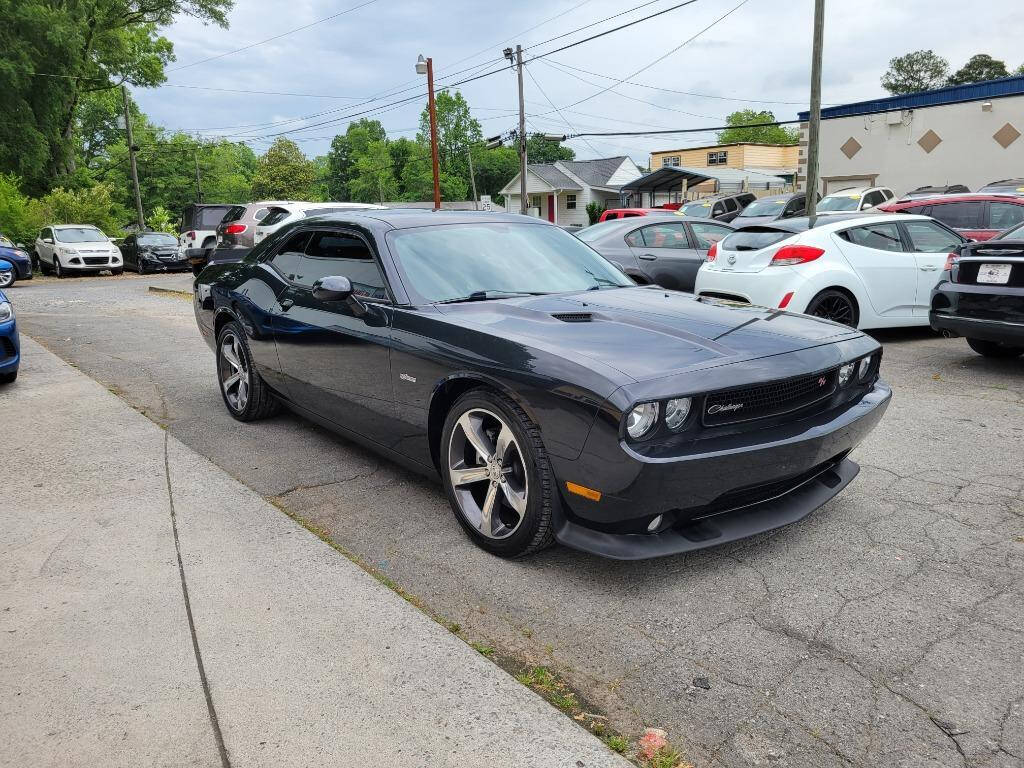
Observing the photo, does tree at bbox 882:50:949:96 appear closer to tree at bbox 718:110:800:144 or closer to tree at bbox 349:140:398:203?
tree at bbox 718:110:800:144

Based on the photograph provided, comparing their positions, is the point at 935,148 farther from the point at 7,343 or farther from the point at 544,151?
the point at 544,151

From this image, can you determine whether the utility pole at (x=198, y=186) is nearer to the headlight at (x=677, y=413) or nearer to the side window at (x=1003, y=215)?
the side window at (x=1003, y=215)

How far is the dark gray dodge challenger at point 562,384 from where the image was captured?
9.23ft

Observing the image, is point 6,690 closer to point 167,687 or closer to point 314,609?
point 167,687

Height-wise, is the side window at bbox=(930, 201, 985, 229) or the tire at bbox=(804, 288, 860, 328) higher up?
the side window at bbox=(930, 201, 985, 229)

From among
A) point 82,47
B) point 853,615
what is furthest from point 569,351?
point 82,47

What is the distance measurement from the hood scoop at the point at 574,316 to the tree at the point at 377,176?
306 feet

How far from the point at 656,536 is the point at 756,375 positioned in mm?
715

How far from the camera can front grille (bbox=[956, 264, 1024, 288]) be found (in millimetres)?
6059

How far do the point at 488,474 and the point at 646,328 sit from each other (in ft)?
2.99

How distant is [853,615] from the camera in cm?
282

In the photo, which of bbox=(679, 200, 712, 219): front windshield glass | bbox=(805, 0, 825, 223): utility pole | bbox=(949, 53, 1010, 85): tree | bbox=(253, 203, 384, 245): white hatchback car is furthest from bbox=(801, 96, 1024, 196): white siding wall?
bbox=(949, 53, 1010, 85): tree

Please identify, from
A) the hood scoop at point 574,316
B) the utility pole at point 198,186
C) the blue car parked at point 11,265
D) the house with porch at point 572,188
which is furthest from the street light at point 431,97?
the utility pole at point 198,186

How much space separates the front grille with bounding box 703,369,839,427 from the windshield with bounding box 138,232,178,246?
24.4 m
